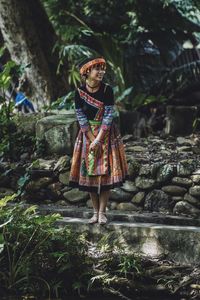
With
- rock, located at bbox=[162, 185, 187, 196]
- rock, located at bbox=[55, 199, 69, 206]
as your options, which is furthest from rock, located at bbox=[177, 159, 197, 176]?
rock, located at bbox=[55, 199, 69, 206]

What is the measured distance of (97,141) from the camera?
5.03m

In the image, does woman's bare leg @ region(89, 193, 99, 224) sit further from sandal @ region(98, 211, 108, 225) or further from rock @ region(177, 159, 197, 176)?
rock @ region(177, 159, 197, 176)

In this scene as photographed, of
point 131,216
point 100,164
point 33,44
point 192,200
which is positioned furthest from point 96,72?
point 33,44

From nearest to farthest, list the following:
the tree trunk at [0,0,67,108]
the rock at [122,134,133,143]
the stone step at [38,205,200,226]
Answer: the stone step at [38,205,200,226]
the rock at [122,134,133,143]
the tree trunk at [0,0,67,108]

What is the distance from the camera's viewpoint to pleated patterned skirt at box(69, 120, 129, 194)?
509 centimetres

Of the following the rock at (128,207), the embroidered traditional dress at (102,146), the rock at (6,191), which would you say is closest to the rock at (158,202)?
the rock at (128,207)

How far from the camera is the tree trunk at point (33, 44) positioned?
811 cm

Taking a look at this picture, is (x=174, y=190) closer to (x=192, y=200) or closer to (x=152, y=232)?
(x=192, y=200)

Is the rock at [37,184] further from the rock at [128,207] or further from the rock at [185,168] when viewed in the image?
the rock at [185,168]

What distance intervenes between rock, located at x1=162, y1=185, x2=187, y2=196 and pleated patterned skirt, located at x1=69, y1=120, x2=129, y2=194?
0.68 m

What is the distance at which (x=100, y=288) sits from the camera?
4734 millimetres

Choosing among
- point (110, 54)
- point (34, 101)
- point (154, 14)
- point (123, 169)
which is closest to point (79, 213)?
point (123, 169)

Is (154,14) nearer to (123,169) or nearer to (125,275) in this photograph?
(123,169)

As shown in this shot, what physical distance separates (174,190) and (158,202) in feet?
0.66
